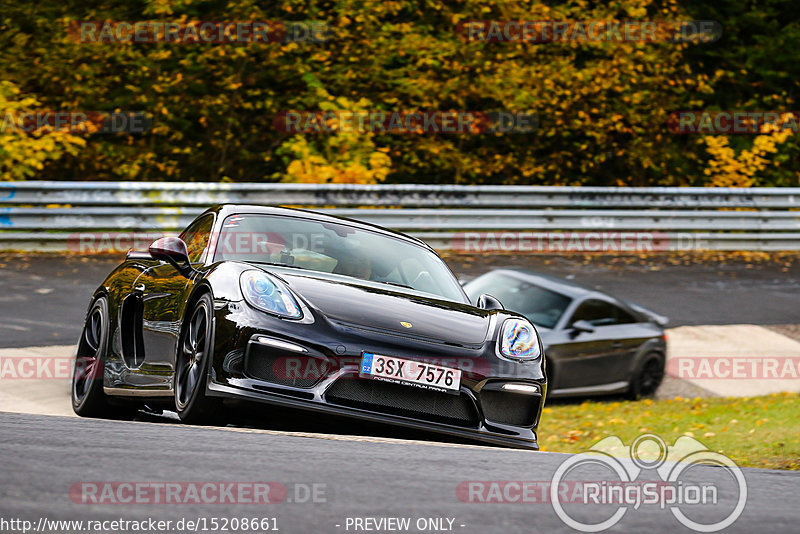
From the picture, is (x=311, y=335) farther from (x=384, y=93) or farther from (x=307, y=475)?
(x=384, y=93)

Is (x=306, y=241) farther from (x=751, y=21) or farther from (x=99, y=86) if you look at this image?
(x=751, y=21)

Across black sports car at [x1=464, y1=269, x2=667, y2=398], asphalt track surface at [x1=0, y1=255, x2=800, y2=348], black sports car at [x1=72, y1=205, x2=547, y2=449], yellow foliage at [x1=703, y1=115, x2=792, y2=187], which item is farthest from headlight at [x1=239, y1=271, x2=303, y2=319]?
yellow foliage at [x1=703, y1=115, x2=792, y2=187]

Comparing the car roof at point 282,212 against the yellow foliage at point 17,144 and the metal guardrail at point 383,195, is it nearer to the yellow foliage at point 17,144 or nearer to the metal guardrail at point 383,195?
the metal guardrail at point 383,195

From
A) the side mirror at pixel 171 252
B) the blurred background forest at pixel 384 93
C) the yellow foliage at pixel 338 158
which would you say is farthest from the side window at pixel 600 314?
the blurred background forest at pixel 384 93

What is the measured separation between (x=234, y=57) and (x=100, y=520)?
18388 millimetres

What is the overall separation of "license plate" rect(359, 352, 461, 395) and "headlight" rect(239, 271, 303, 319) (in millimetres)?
422

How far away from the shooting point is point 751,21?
24062 mm

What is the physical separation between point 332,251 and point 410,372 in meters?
1.42

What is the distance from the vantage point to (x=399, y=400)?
543cm

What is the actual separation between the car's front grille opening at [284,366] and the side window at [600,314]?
6.30 m

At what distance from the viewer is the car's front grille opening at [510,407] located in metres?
5.71

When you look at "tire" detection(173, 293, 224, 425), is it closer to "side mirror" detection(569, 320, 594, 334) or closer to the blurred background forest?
"side mirror" detection(569, 320, 594, 334)

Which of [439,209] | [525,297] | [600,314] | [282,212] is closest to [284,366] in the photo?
[282,212]

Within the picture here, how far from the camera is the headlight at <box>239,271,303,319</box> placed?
546 cm
